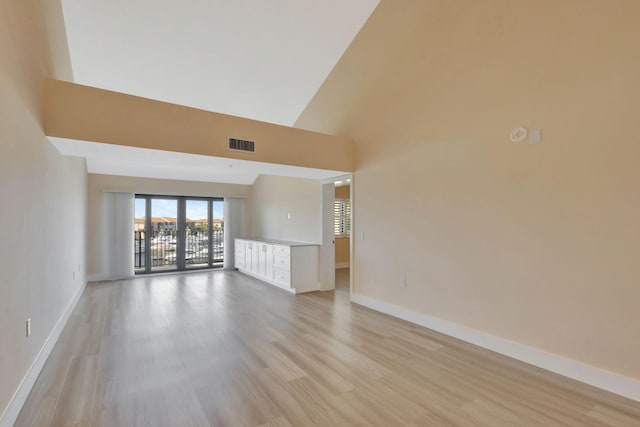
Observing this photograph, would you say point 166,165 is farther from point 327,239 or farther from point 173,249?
point 173,249

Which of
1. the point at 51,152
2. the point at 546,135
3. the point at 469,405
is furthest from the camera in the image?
the point at 51,152

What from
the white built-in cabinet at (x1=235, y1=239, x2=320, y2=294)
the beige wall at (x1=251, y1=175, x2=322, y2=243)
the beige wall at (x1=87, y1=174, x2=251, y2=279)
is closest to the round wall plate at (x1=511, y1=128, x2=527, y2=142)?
the beige wall at (x1=251, y1=175, x2=322, y2=243)

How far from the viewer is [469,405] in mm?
2156

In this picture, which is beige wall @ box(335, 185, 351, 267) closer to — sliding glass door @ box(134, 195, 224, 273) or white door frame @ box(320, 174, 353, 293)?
white door frame @ box(320, 174, 353, 293)

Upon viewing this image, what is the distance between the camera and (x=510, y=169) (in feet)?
9.82

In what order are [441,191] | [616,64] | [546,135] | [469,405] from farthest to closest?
[441,191], [546,135], [616,64], [469,405]

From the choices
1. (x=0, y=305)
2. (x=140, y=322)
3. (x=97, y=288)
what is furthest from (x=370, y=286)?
(x=97, y=288)

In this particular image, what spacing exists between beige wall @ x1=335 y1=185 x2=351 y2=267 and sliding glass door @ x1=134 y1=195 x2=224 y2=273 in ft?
10.6

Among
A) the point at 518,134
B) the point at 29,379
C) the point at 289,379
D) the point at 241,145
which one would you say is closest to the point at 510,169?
the point at 518,134

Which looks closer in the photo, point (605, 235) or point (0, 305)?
point (0, 305)

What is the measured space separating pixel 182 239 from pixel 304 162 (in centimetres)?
497

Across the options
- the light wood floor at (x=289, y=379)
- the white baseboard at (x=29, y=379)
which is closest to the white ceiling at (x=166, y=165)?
the white baseboard at (x=29, y=379)

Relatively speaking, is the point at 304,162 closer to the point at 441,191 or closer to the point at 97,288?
the point at 441,191

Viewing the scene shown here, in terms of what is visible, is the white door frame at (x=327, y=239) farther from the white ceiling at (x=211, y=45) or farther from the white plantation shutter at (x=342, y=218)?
the white plantation shutter at (x=342, y=218)
